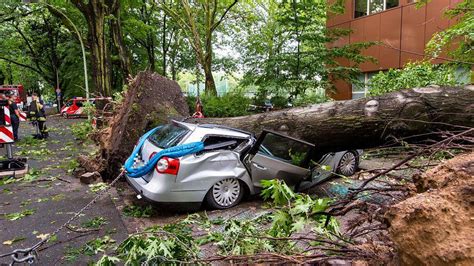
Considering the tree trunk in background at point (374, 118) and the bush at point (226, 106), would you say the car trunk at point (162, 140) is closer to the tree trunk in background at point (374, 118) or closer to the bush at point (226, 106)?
the tree trunk in background at point (374, 118)

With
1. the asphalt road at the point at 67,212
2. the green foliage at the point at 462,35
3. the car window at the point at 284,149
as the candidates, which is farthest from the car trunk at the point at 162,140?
the green foliage at the point at 462,35

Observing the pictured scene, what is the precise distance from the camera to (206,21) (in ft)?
67.9

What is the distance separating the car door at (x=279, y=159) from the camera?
5.97 metres

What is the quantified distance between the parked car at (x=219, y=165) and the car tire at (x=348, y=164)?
1318mm

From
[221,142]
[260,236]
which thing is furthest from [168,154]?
[260,236]

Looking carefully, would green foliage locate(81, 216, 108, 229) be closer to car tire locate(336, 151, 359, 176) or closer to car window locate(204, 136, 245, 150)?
car window locate(204, 136, 245, 150)

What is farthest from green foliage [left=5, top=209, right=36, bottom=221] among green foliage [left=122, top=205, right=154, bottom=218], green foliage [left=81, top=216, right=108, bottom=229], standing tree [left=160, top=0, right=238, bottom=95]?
standing tree [left=160, top=0, right=238, bottom=95]

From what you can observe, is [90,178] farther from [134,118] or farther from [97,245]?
[97,245]

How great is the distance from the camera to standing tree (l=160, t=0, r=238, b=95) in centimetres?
1936

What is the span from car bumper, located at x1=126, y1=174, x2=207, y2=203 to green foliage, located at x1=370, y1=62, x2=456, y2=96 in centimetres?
594

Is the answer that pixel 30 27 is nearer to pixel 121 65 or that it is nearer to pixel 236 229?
pixel 121 65

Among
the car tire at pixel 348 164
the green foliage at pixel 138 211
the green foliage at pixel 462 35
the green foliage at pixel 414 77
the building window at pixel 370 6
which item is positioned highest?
the building window at pixel 370 6

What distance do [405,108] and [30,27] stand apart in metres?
33.1

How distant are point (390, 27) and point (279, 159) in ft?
38.6
